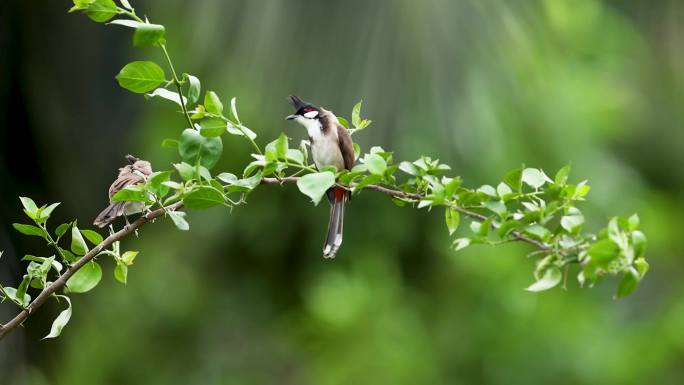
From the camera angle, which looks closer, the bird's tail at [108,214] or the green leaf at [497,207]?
the green leaf at [497,207]

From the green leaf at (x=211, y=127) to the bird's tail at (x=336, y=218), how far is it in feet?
2.02

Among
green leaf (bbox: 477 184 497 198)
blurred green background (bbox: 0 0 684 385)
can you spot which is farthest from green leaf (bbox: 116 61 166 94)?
blurred green background (bbox: 0 0 684 385)

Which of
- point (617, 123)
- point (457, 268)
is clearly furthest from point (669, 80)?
point (457, 268)

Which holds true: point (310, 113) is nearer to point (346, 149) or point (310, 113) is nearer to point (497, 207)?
point (346, 149)

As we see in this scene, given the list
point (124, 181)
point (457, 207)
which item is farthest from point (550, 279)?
point (124, 181)

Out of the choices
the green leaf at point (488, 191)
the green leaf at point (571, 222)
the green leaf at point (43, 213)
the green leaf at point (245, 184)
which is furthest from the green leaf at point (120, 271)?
the green leaf at point (571, 222)

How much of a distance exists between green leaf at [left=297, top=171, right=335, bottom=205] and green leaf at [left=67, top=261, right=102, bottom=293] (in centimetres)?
Answer: 37

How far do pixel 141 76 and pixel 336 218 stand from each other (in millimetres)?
915

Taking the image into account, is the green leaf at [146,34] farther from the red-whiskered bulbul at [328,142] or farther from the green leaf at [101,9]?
the red-whiskered bulbul at [328,142]

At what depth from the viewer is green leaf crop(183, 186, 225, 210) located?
4.66 ft

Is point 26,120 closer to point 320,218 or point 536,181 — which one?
point 320,218

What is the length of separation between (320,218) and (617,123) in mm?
1836

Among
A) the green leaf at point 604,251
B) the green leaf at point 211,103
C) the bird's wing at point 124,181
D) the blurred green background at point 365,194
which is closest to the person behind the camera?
the green leaf at point 604,251

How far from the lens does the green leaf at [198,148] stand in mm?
1433
